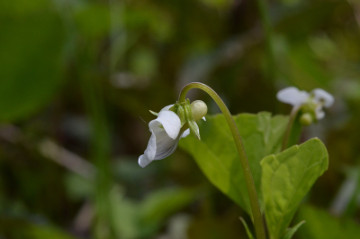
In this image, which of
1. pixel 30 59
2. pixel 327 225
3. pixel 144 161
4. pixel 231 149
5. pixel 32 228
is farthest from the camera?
pixel 30 59

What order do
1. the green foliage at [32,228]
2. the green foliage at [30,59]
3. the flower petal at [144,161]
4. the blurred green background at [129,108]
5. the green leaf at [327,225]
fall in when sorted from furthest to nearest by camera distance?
the green foliage at [30,59]
the blurred green background at [129,108]
the green foliage at [32,228]
the green leaf at [327,225]
the flower petal at [144,161]

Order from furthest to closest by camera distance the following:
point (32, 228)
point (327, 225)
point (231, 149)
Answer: point (32, 228) → point (327, 225) → point (231, 149)

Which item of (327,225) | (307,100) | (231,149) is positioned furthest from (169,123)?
(327,225)

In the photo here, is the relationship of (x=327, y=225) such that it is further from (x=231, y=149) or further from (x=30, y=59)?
(x=30, y=59)

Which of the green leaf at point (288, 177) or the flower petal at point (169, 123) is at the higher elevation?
the flower petal at point (169, 123)

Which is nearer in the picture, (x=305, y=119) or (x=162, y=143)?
(x=162, y=143)

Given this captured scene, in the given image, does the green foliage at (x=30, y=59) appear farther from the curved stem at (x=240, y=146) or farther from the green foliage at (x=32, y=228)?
the curved stem at (x=240, y=146)

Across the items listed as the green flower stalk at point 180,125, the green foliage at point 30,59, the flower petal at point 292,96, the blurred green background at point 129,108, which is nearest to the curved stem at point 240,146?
the green flower stalk at point 180,125
